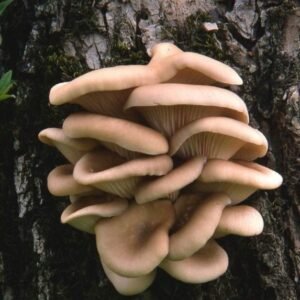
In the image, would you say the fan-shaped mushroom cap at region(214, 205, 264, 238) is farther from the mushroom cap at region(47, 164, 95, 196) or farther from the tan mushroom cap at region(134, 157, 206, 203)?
the mushroom cap at region(47, 164, 95, 196)

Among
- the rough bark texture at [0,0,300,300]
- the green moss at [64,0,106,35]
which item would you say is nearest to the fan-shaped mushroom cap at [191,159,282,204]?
the rough bark texture at [0,0,300,300]

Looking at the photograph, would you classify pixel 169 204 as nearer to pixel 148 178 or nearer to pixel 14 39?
pixel 148 178

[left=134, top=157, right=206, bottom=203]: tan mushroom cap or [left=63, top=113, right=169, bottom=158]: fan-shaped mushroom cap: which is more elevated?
[left=63, top=113, right=169, bottom=158]: fan-shaped mushroom cap

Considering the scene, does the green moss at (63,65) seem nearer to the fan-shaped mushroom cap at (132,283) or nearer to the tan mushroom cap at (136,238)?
the tan mushroom cap at (136,238)

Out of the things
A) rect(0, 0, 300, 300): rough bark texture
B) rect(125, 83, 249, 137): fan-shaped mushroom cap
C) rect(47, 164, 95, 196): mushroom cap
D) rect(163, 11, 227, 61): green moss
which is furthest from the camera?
rect(163, 11, 227, 61): green moss

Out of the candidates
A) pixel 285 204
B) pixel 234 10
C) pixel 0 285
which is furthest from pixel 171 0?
pixel 0 285

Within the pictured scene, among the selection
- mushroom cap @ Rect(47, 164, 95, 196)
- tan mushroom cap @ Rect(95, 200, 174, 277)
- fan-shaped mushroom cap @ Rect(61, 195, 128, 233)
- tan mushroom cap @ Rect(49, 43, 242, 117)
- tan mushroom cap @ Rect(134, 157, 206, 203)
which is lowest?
tan mushroom cap @ Rect(95, 200, 174, 277)

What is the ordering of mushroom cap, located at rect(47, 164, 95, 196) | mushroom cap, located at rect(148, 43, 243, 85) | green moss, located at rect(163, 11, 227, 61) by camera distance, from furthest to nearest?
green moss, located at rect(163, 11, 227, 61) < mushroom cap, located at rect(47, 164, 95, 196) < mushroom cap, located at rect(148, 43, 243, 85)
